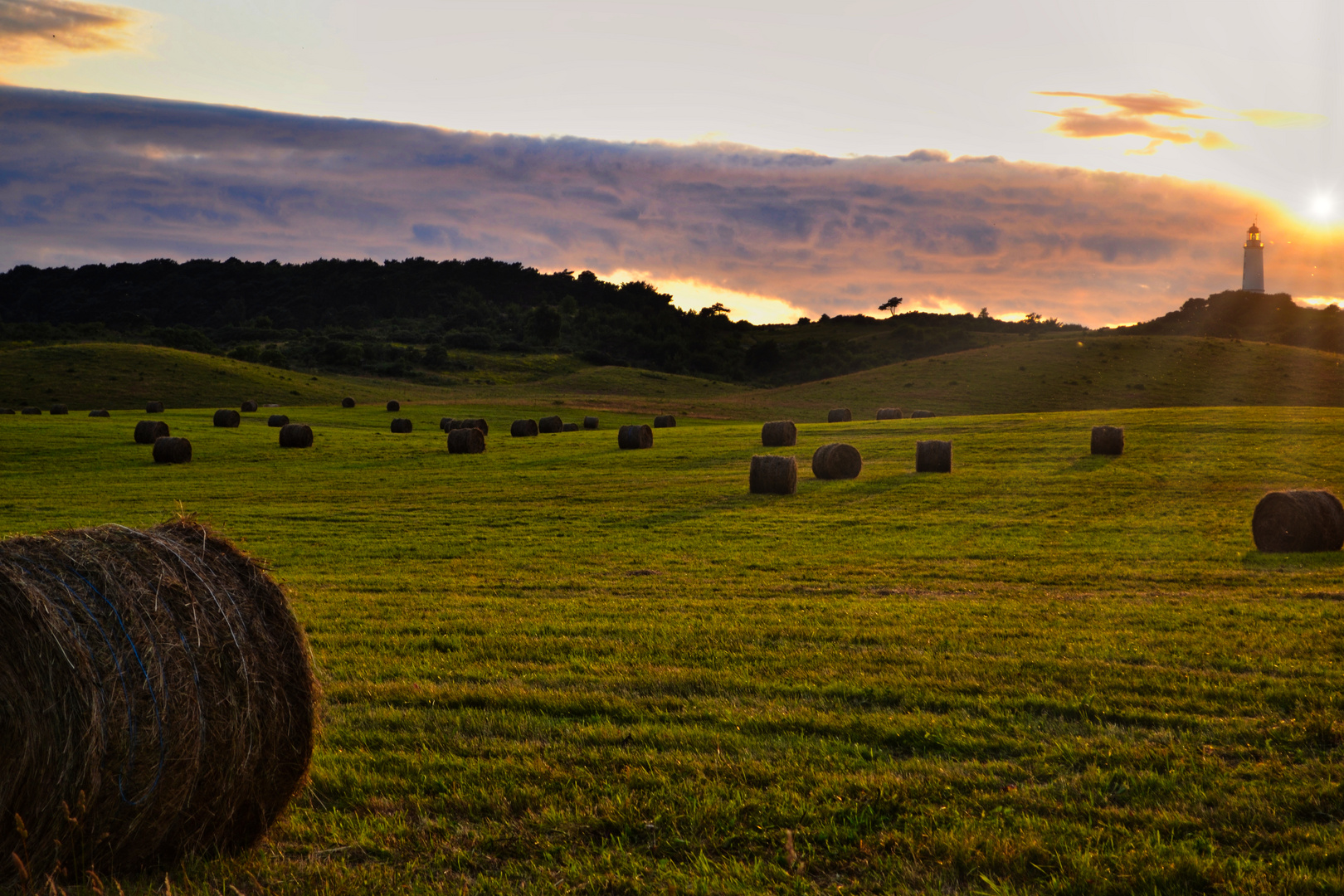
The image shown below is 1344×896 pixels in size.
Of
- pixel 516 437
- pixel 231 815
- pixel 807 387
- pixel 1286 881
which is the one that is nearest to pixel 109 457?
pixel 516 437

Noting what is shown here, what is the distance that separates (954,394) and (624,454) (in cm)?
6298

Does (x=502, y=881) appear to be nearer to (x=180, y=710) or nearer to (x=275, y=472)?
(x=180, y=710)

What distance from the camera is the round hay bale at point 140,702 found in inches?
215

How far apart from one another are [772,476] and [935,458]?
810 centimetres

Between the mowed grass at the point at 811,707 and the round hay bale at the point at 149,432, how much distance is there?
24.8 metres

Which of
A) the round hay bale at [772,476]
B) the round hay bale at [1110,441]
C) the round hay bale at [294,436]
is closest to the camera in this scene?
the round hay bale at [772,476]

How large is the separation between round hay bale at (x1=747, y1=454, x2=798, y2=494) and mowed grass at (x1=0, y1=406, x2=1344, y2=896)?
4967 mm

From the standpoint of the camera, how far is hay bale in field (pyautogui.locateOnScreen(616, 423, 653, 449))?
153ft

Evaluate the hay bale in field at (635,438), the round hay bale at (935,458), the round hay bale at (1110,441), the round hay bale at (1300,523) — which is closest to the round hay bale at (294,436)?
the hay bale in field at (635,438)

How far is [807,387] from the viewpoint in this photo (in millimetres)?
111812

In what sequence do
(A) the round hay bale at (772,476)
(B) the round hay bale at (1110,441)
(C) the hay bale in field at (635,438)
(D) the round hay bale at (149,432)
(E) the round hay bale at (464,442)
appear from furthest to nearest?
1. (D) the round hay bale at (149,432)
2. (C) the hay bale in field at (635,438)
3. (E) the round hay bale at (464,442)
4. (B) the round hay bale at (1110,441)
5. (A) the round hay bale at (772,476)

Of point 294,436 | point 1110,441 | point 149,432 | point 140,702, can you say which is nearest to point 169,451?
point 294,436

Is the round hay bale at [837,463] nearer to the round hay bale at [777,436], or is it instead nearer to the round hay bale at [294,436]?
the round hay bale at [777,436]

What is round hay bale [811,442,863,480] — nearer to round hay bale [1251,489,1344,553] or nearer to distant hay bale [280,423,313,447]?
round hay bale [1251,489,1344,553]
